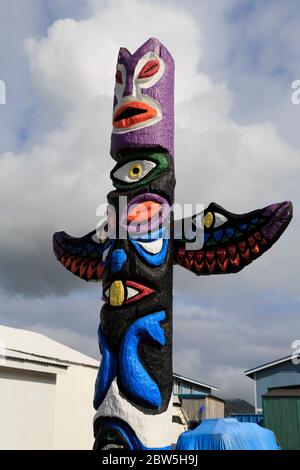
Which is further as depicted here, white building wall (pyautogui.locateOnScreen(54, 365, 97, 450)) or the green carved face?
white building wall (pyautogui.locateOnScreen(54, 365, 97, 450))

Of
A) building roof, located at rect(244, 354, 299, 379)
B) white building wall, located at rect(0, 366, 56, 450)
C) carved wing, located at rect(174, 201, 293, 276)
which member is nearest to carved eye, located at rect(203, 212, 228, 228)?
carved wing, located at rect(174, 201, 293, 276)

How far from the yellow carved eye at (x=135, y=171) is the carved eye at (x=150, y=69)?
1466 mm

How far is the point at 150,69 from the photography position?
26.3 feet

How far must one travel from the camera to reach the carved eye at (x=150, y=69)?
7.97 m

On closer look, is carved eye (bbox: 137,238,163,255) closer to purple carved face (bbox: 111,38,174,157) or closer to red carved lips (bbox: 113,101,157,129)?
purple carved face (bbox: 111,38,174,157)

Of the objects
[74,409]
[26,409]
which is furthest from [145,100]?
[74,409]

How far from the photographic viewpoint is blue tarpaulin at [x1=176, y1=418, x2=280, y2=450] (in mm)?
6805

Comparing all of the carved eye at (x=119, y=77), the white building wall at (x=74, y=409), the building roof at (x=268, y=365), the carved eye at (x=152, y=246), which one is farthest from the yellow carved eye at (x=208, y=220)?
the building roof at (x=268, y=365)

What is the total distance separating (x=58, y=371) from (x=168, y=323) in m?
5.59

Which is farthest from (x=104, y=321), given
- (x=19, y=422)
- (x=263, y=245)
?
(x=19, y=422)

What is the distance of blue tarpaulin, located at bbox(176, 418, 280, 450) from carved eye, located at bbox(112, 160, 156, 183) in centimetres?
365

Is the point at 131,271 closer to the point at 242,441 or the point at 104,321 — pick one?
the point at 104,321

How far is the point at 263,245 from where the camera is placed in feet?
22.9

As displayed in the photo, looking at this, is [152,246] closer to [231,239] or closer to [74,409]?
[231,239]
